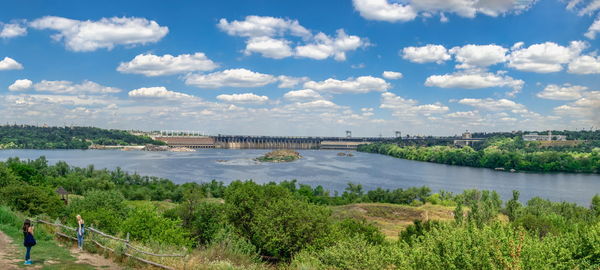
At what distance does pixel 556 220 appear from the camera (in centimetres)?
4122

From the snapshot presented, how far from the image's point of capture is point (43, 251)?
13.9m

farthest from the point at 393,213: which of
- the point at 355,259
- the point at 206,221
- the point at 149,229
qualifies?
the point at 355,259

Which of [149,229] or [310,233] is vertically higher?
[149,229]

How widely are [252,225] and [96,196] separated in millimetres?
14083

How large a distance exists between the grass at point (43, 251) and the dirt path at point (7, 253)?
0.09 metres

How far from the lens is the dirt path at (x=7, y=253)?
12.2m

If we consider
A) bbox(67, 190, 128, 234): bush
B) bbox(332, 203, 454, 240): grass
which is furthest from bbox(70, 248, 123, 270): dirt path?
bbox(332, 203, 454, 240): grass

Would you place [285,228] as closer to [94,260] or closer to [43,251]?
[94,260]

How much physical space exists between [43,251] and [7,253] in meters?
0.98

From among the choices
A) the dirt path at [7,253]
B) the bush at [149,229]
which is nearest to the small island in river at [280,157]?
the bush at [149,229]

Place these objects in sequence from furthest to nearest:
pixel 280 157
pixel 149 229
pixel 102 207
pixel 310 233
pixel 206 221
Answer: pixel 280 157, pixel 102 207, pixel 206 221, pixel 310 233, pixel 149 229

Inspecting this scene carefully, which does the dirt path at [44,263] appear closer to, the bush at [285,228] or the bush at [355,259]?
the bush at [355,259]

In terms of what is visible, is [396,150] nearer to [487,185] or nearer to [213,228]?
[487,185]

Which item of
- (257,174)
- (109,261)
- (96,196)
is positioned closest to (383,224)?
(96,196)
